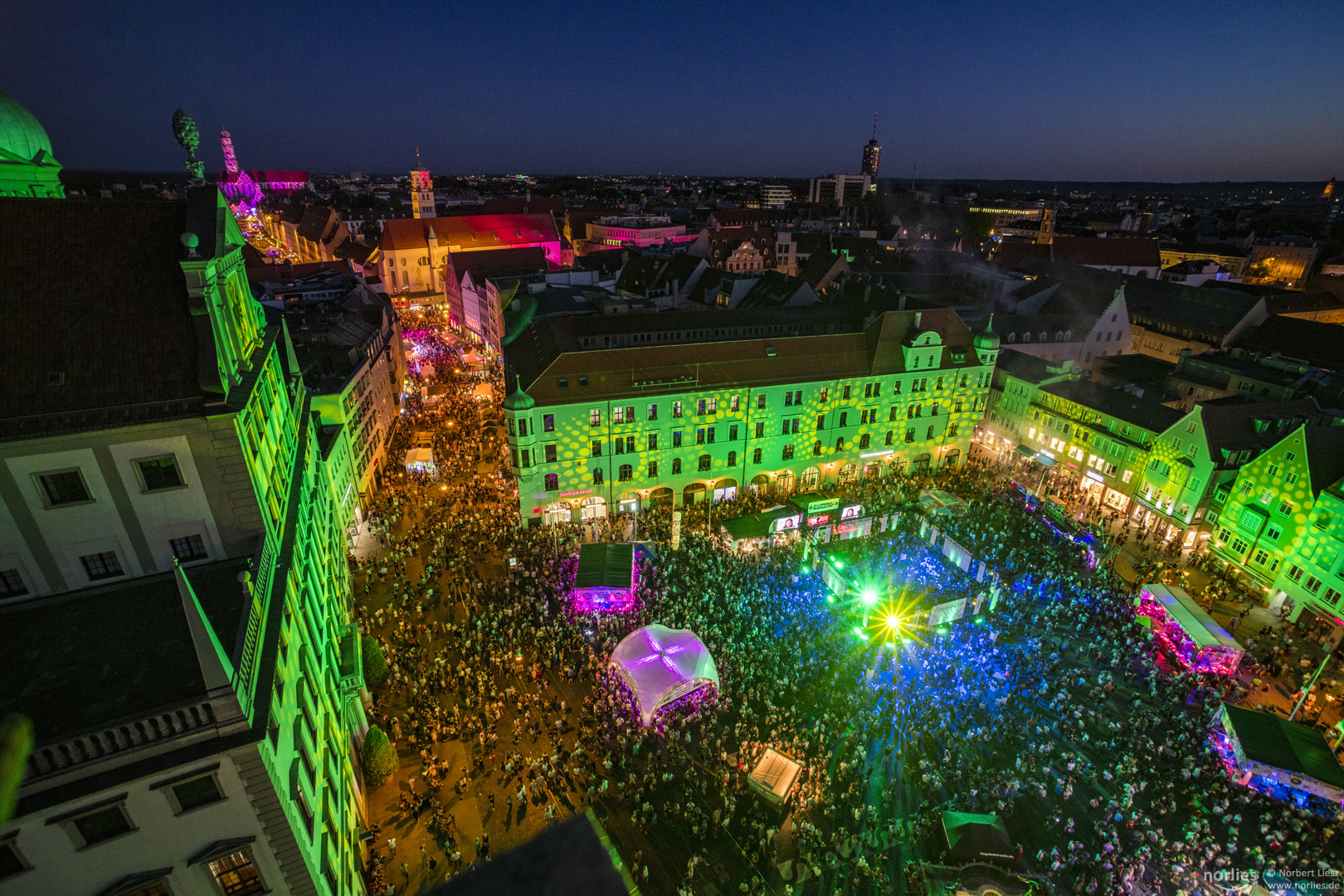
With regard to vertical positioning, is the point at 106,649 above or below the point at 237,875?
above

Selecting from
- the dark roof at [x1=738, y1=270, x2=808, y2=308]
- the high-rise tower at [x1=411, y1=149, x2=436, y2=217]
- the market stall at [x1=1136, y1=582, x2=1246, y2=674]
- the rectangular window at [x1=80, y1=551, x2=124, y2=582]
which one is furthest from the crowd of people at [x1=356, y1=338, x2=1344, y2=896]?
the high-rise tower at [x1=411, y1=149, x2=436, y2=217]

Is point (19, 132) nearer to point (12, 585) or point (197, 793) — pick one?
point (12, 585)

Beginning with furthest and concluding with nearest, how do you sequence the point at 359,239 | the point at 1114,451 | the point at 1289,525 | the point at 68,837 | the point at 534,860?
the point at 359,239, the point at 1114,451, the point at 1289,525, the point at 68,837, the point at 534,860

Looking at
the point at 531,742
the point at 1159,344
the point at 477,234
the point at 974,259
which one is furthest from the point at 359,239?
the point at 1159,344

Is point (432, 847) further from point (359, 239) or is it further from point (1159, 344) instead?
point (359, 239)

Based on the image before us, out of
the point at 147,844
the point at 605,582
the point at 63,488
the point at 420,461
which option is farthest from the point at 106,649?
the point at 420,461

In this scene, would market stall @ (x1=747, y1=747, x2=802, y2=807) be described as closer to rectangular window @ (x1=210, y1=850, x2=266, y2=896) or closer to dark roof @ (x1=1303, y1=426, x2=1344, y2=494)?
rectangular window @ (x1=210, y1=850, x2=266, y2=896)

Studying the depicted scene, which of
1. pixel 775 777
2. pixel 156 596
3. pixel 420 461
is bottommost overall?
pixel 775 777

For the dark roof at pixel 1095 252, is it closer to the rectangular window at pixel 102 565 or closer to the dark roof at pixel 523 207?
the rectangular window at pixel 102 565
